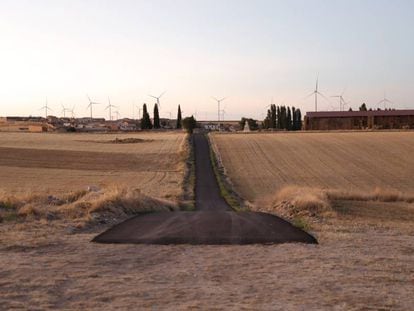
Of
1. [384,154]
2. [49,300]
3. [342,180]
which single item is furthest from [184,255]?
[384,154]

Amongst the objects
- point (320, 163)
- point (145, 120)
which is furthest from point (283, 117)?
point (320, 163)

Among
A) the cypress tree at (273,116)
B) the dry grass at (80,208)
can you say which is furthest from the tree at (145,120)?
the dry grass at (80,208)

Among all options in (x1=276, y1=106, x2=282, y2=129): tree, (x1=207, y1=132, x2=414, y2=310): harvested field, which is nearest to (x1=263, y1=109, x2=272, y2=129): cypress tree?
(x1=276, y1=106, x2=282, y2=129): tree

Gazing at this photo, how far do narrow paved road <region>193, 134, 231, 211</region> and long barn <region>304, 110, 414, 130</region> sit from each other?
6859 cm

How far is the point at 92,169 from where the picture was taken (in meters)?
58.2

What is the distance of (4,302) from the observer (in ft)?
26.2

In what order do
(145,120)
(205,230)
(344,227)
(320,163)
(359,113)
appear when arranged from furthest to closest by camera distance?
(145,120) < (359,113) < (320,163) < (344,227) < (205,230)

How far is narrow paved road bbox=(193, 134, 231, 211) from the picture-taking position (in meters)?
32.6

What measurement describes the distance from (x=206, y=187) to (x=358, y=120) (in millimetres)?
104875

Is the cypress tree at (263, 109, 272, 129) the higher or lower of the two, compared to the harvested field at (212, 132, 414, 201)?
higher

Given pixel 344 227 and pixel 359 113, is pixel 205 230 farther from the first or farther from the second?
pixel 359 113

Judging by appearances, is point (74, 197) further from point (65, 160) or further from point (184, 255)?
point (65, 160)

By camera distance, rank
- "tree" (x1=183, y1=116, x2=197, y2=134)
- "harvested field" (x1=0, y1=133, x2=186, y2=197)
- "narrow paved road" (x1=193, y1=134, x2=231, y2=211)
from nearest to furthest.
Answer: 1. "narrow paved road" (x1=193, y1=134, x2=231, y2=211)
2. "harvested field" (x1=0, y1=133, x2=186, y2=197)
3. "tree" (x1=183, y1=116, x2=197, y2=134)

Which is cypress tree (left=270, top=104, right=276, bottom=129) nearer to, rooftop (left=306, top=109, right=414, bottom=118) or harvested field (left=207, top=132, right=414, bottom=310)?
rooftop (left=306, top=109, right=414, bottom=118)
